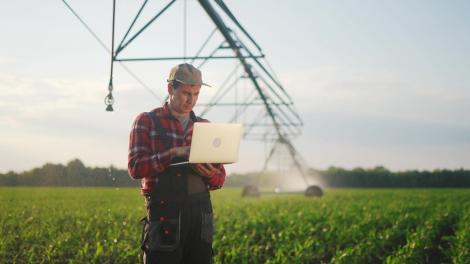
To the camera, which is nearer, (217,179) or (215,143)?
(215,143)

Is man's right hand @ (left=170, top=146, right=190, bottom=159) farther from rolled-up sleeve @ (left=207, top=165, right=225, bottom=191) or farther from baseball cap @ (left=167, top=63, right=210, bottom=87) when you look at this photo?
baseball cap @ (left=167, top=63, right=210, bottom=87)

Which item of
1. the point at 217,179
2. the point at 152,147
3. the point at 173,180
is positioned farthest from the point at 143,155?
the point at 217,179

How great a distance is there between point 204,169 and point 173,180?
0.20m

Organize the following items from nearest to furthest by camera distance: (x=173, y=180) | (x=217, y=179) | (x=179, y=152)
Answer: (x=179, y=152) → (x=173, y=180) → (x=217, y=179)

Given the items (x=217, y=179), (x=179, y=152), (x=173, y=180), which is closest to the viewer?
(x=179, y=152)

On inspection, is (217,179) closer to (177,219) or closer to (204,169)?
(204,169)

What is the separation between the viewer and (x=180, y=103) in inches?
117

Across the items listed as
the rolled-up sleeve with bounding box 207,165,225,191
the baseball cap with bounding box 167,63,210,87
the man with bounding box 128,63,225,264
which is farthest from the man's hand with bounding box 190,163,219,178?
the baseball cap with bounding box 167,63,210,87

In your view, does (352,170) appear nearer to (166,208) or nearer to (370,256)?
(370,256)

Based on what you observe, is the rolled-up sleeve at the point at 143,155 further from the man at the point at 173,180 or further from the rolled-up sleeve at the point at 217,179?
the rolled-up sleeve at the point at 217,179

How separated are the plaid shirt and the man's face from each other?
0.24 feet

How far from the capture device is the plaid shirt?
2.79 metres

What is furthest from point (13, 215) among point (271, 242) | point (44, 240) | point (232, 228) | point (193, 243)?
point (193, 243)

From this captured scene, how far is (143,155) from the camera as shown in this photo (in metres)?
2.86
